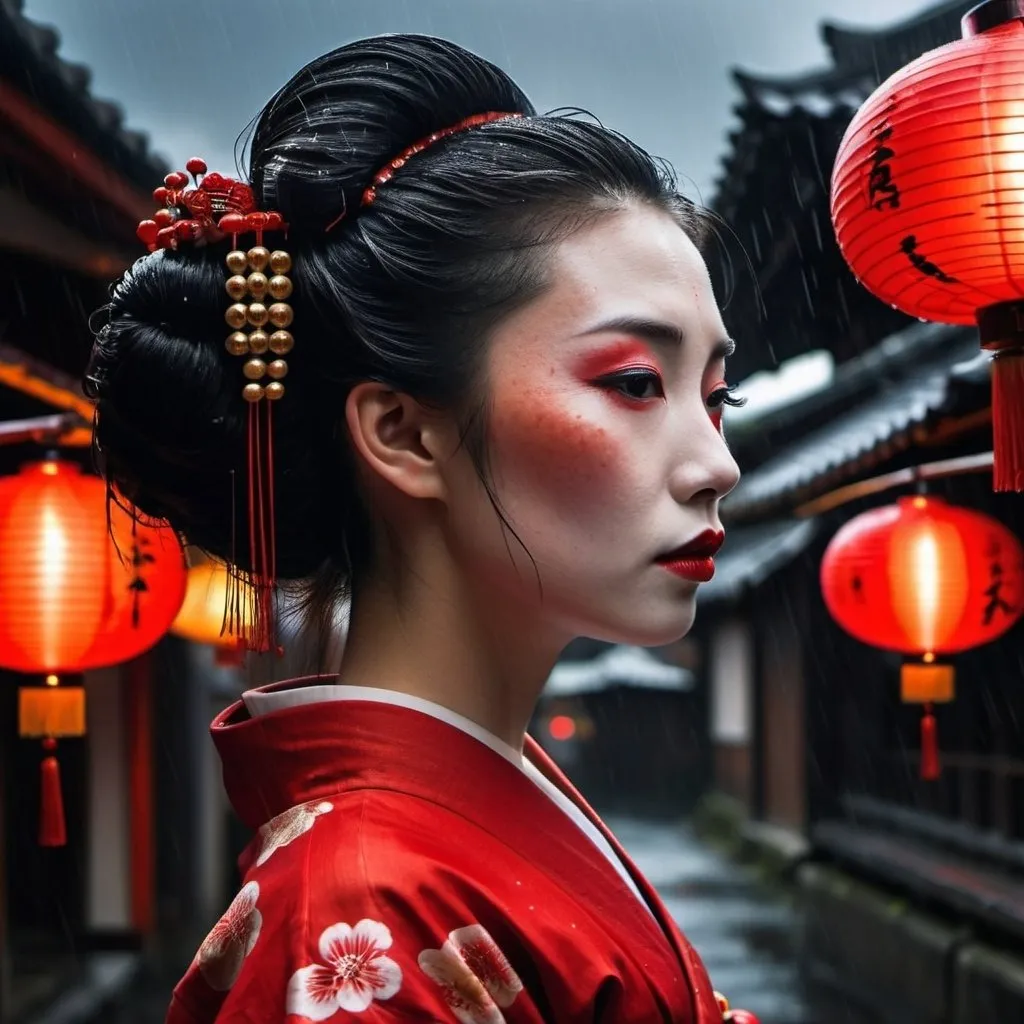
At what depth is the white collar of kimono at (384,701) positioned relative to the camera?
1.71m

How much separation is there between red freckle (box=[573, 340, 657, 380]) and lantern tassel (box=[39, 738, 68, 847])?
204 centimetres

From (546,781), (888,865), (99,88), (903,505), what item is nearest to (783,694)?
(888,865)

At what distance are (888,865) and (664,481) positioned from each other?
1019 cm

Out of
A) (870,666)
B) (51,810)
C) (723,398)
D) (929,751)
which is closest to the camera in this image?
(723,398)

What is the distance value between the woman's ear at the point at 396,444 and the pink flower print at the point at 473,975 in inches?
→ 24.2

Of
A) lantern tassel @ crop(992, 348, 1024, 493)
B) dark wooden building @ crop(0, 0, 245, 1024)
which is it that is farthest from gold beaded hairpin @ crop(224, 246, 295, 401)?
dark wooden building @ crop(0, 0, 245, 1024)

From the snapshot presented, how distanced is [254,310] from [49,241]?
458 centimetres

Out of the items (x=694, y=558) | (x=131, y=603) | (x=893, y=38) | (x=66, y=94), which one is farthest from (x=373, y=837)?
(x=893, y=38)

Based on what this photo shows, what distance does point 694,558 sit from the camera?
1654 mm

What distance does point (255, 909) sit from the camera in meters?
1.49

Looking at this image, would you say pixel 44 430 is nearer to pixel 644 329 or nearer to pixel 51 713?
pixel 51 713

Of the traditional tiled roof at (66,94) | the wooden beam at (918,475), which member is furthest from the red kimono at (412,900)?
the traditional tiled roof at (66,94)

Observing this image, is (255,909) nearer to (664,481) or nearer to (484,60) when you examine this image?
(664,481)

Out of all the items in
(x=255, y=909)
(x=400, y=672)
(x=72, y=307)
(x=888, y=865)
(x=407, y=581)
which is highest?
(x=72, y=307)
